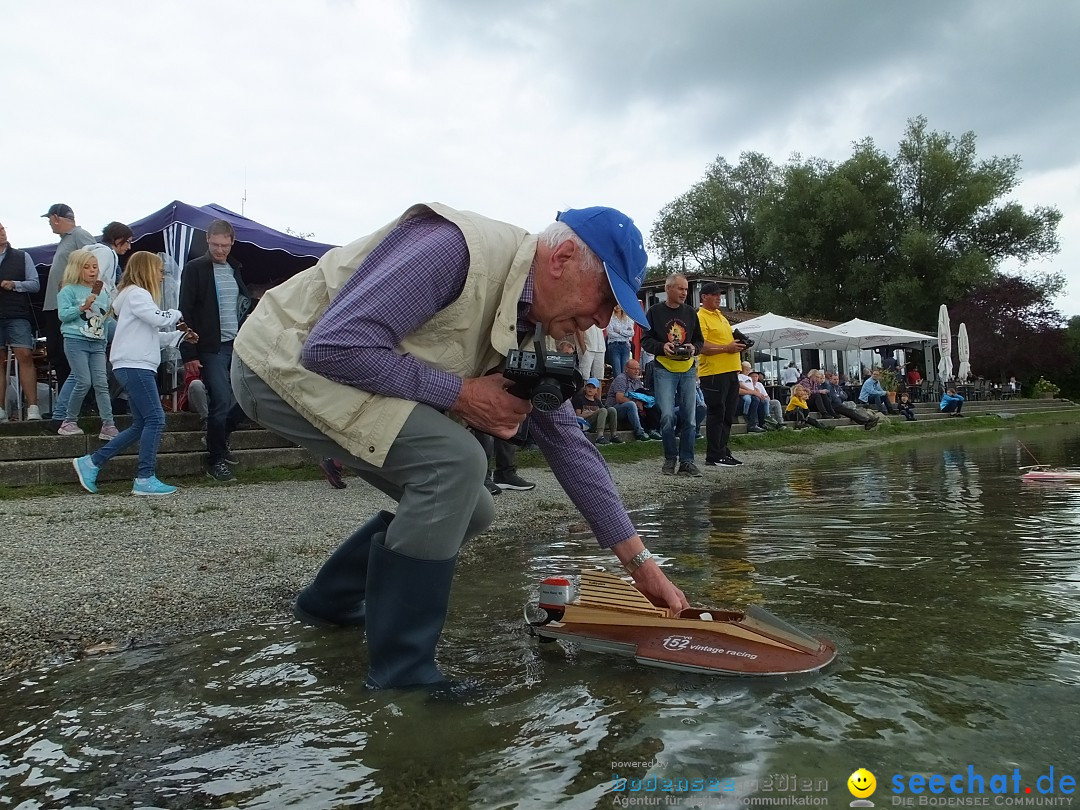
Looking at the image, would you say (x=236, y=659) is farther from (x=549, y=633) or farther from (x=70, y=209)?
(x=70, y=209)

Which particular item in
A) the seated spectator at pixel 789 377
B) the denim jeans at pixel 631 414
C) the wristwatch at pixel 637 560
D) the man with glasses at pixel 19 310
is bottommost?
the wristwatch at pixel 637 560

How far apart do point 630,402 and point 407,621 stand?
9.72 metres

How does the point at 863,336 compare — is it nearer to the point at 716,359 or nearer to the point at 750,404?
the point at 750,404

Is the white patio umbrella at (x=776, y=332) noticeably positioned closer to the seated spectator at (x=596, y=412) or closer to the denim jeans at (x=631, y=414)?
the denim jeans at (x=631, y=414)

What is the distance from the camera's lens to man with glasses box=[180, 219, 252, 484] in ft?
24.3

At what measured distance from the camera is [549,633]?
295cm

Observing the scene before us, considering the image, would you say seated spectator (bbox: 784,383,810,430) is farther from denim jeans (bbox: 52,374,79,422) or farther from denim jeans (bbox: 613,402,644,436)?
denim jeans (bbox: 52,374,79,422)

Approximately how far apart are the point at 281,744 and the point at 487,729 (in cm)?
52

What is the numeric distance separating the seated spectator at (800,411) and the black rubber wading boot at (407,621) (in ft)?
48.1

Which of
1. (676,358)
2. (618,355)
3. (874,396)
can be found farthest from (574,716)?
(874,396)

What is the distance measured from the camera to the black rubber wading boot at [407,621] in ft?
8.04

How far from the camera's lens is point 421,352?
2.56 m

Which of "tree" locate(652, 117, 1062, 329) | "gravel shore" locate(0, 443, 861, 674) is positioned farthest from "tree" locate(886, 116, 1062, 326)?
"gravel shore" locate(0, 443, 861, 674)

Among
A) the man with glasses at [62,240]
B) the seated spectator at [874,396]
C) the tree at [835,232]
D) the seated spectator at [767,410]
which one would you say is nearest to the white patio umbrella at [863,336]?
the seated spectator at [874,396]
